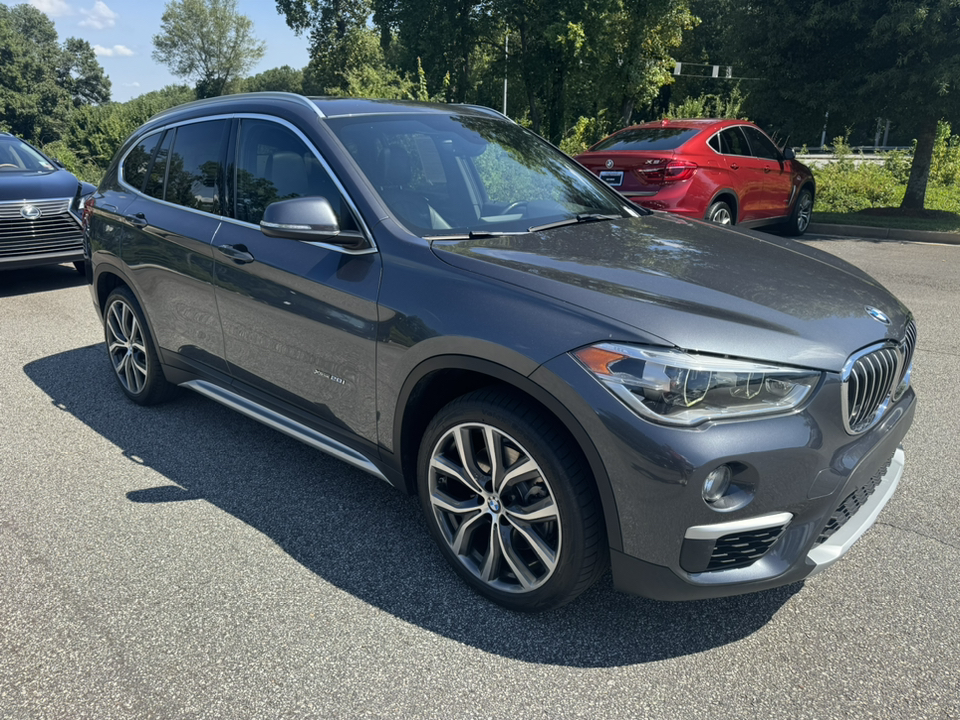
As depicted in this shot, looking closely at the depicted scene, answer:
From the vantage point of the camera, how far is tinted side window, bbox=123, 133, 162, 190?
4617mm

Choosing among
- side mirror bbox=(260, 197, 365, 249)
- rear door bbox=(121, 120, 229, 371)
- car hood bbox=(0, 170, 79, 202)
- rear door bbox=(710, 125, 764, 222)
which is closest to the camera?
side mirror bbox=(260, 197, 365, 249)

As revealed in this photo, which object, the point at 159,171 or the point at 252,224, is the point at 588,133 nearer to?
the point at 159,171

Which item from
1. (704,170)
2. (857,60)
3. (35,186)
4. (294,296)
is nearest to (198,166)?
(294,296)

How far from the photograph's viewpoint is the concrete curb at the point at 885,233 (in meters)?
11.3

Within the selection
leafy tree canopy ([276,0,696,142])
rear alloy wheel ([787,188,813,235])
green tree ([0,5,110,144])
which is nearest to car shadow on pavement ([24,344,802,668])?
rear alloy wheel ([787,188,813,235])

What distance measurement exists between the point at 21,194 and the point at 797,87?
39.2 ft

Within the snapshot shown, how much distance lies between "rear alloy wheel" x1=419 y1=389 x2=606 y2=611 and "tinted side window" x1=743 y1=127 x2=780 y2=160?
9019 mm

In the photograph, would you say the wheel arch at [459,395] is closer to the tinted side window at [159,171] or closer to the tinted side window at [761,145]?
the tinted side window at [159,171]

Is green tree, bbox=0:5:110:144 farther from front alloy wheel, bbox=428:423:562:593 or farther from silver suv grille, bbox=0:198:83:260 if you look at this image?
front alloy wheel, bbox=428:423:562:593

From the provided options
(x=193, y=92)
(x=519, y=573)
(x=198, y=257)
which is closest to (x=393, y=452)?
(x=519, y=573)

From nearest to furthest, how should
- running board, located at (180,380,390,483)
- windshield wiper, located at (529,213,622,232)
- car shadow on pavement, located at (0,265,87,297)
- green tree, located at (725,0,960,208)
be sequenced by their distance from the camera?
running board, located at (180,380,390,483), windshield wiper, located at (529,213,622,232), car shadow on pavement, located at (0,265,87,297), green tree, located at (725,0,960,208)

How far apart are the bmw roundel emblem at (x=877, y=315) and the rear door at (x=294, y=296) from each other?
1821 millimetres

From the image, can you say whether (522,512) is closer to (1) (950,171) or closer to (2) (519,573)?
(2) (519,573)

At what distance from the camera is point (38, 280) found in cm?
922
